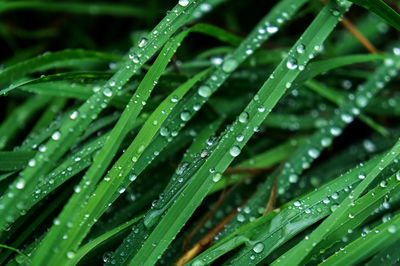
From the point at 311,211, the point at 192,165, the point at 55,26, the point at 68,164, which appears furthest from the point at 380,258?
the point at 55,26

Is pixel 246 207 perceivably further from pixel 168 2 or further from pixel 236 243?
pixel 168 2

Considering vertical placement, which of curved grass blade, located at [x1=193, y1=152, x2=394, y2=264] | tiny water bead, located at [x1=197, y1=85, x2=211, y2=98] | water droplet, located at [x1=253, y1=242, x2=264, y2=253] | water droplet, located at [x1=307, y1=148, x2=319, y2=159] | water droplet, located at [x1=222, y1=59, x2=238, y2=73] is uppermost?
water droplet, located at [x1=222, y1=59, x2=238, y2=73]

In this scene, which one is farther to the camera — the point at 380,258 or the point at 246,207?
the point at 246,207

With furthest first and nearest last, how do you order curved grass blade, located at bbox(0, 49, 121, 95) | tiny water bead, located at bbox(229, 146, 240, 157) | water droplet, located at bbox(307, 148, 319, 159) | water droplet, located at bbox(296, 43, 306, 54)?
water droplet, located at bbox(307, 148, 319, 159), curved grass blade, located at bbox(0, 49, 121, 95), water droplet, located at bbox(296, 43, 306, 54), tiny water bead, located at bbox(229, 146, 240, 157)

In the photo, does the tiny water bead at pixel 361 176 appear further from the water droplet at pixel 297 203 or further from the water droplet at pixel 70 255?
the water droplet at pixel 70 255

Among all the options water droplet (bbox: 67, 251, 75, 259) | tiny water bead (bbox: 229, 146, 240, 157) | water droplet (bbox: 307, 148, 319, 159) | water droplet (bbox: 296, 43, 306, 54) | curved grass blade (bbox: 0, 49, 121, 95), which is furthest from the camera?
water droplet (bbox: 307, 148, 319, 159)

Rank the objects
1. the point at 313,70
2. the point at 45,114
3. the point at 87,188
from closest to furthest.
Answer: the point at 87,188
the point at 313,70
the point at 45,114

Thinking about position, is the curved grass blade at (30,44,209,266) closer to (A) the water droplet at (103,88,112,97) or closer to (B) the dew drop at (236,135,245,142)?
(A) the water droplet at (103,88,112,97)

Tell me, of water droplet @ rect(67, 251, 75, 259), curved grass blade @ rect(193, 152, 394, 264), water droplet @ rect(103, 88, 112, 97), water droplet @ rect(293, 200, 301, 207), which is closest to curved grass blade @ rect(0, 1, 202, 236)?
water droplet @ rect(103, 88, 112, 97)
